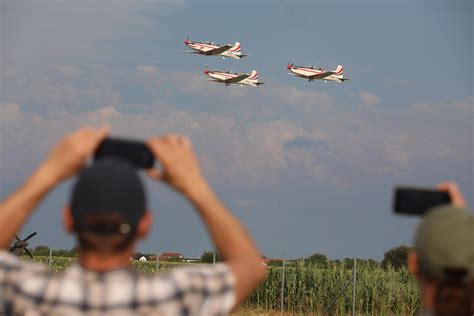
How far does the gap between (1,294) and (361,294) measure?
29482 mm

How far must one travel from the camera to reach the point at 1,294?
2.36 meters

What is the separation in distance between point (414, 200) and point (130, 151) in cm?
70

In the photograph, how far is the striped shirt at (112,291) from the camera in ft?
7.36

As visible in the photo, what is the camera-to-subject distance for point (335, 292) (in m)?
31.7

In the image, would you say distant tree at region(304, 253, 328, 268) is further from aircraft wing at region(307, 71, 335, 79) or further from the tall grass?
aircraft wing at region(307, 71, 335, 79)

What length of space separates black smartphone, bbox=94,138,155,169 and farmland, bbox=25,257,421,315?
2804 centimetres

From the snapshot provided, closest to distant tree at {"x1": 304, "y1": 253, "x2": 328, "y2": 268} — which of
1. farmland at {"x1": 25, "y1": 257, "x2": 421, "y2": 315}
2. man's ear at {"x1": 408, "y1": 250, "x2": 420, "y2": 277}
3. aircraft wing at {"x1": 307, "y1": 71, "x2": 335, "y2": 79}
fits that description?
farmland at {"x1": 25, "y1": 257, "x2": 421, "y2": 315}

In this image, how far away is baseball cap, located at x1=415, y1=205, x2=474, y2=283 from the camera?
2377 mm

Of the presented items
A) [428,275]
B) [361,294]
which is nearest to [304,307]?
[361,294]

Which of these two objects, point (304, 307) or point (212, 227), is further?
point (304, 307)

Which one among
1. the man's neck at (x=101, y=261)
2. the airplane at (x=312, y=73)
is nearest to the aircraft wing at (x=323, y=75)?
the airplane at (x=312, y=73)

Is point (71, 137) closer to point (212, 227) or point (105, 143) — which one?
point (105, 143)

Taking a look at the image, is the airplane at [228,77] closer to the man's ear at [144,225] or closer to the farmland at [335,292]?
the farmland at [335,292]

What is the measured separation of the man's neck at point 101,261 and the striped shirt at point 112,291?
0.01m
